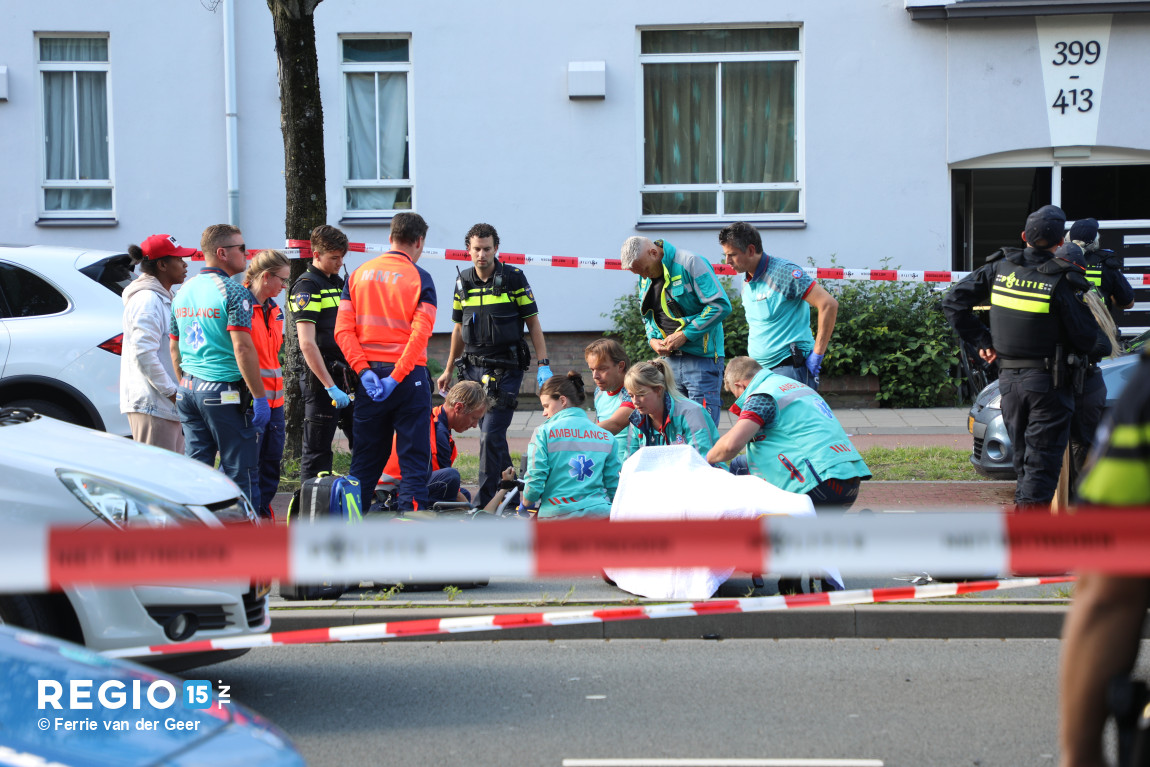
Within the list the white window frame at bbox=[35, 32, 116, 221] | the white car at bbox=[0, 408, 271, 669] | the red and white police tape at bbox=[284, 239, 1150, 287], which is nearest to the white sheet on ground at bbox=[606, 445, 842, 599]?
the white car at bbox=[0, 408, 271, 669]

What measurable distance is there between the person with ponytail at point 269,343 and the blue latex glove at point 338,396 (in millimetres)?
374

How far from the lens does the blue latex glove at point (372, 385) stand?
281 inches

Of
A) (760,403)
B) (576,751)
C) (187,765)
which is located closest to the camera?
(187,765)

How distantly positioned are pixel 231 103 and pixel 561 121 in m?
3.95

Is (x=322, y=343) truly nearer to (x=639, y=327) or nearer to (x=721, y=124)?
(x=639, y=327)

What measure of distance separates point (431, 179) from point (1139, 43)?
28.0ft

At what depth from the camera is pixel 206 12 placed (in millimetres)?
14766

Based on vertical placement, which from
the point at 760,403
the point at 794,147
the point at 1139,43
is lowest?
the point at 760,403

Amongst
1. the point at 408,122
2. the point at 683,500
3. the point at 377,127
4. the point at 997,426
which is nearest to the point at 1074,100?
the point at 997,426

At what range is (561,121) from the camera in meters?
14.9

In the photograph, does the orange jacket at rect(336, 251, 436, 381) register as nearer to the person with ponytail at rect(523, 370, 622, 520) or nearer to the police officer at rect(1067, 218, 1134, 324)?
the person with ponytail at rect(523, 370, 622, 520)

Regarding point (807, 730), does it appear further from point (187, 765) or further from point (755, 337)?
point (755, 337)

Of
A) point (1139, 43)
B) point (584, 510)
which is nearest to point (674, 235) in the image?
point (1139, 43)

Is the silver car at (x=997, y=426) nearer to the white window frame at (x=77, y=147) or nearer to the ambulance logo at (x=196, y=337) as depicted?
the ambulance logo at (x=196, y=337)
